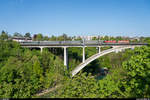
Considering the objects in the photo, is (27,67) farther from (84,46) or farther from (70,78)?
(70,78)

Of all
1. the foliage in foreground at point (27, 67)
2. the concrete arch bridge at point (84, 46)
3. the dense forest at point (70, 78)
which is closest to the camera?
the dense forest at point (70, 78)

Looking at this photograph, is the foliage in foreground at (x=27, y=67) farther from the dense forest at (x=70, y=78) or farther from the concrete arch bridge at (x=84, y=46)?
the concrete arch bridge at (x=84, y=46)

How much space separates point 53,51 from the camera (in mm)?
17453

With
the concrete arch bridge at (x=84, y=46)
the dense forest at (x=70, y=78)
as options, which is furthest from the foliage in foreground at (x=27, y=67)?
the concrete arch bridge at (x=84, y=46)

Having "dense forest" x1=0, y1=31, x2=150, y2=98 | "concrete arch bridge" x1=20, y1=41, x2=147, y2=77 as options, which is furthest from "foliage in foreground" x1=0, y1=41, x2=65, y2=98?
"concrete arch bridge" x1=20, y1=41, x2=147, y2=77

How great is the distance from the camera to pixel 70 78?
5.83 m

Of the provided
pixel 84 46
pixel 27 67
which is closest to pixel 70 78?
pixel 27 67

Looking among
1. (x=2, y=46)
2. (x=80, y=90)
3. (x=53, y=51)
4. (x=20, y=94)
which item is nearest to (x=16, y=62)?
(x=2, y=46)

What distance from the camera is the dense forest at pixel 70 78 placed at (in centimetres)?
349

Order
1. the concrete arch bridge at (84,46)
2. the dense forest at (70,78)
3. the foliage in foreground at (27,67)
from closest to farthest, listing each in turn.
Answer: the dense forest at (70,78) < the foliage in foreground at (27,67) < the concrete arch bridge at (84,46)

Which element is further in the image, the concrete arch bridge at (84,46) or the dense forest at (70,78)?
the concrete arch bridge at (84,46)

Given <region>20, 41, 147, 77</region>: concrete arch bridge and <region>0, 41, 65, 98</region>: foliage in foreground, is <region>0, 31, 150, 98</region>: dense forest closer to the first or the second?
<region>0, 41, 65, 98</region>: foliage in foreground

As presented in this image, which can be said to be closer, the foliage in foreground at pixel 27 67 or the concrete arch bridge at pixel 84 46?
the foliage in foreground at pixel 27 67

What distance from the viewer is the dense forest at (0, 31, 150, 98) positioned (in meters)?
3.49
